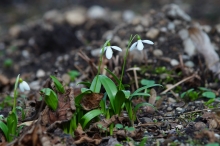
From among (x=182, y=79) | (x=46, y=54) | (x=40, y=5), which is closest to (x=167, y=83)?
(x=182, y=79)

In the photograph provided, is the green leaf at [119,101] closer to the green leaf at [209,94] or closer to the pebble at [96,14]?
the green leaf at [209,94]

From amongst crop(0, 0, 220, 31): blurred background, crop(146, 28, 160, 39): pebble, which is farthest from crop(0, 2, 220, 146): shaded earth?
crop(0, 0, 220, 31): blurred background

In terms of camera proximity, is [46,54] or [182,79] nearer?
[182,79]

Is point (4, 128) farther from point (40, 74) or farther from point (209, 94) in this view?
point (40, 74)

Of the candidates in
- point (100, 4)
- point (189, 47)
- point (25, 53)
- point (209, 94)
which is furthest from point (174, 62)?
point (100, 4)

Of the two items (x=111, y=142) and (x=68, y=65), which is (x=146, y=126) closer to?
(x=111, y=142)

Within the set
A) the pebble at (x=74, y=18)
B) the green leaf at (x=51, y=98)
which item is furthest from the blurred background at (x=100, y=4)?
the green leaf at (x=51, y=98)
